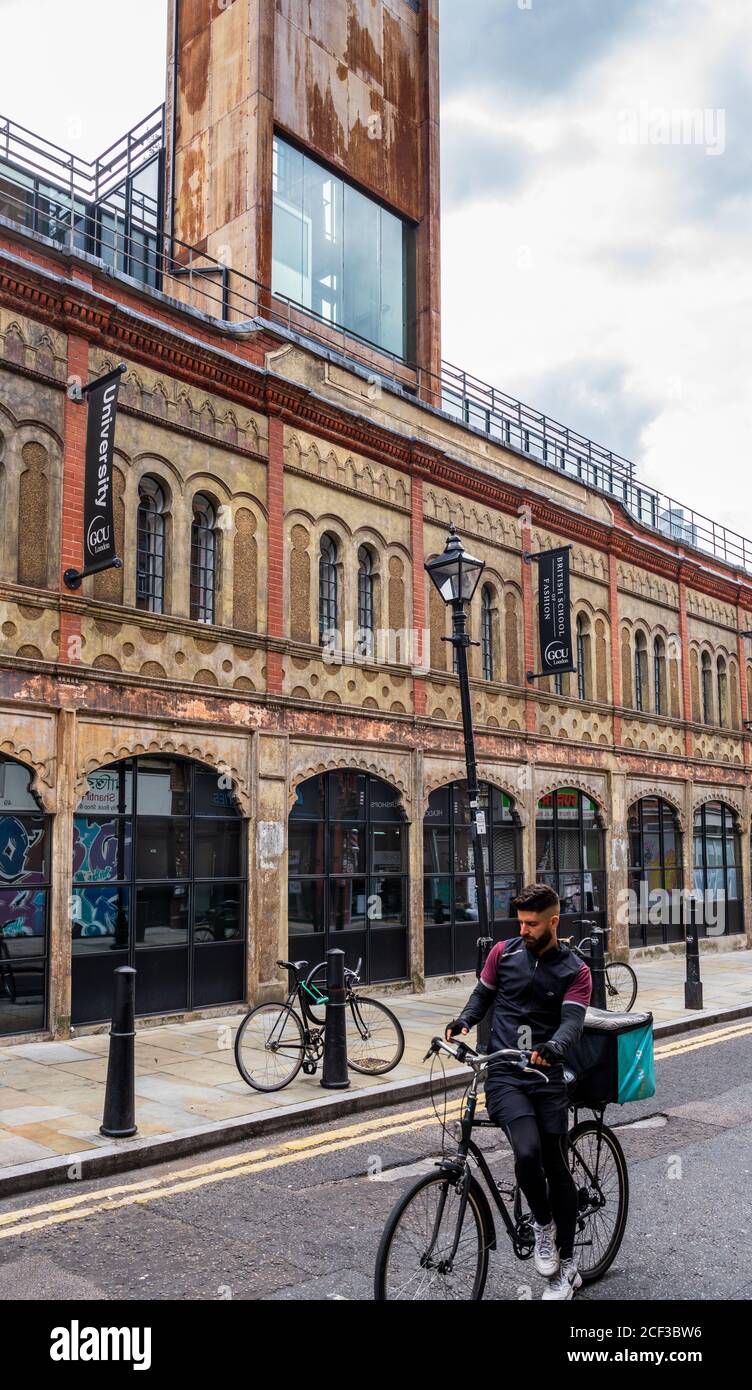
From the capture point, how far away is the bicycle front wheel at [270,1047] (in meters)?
9.75

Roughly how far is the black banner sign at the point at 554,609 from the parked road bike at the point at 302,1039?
11.1 meters

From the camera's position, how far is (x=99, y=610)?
13.2 meters

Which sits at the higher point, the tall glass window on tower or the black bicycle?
the tall glass window on tower

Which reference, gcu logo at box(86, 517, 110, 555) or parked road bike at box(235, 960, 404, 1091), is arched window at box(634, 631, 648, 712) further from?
parked road bike at box(235, 960, 404, 1091)

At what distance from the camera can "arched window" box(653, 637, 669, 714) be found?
84.2 ft

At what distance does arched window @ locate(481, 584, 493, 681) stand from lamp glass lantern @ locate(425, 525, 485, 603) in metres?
8.11

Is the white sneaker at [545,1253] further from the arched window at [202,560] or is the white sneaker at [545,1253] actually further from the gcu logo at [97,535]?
the arched window at [202,560]

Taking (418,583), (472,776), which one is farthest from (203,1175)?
(418,583)

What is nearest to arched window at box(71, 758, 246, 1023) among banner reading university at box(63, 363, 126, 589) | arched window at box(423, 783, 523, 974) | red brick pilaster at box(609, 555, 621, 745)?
banner reading university at box(63, 363, 126, 589)

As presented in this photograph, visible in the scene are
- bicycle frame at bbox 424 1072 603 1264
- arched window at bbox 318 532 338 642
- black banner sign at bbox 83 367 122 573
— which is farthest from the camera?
arched window at bbox 318 532 338 642

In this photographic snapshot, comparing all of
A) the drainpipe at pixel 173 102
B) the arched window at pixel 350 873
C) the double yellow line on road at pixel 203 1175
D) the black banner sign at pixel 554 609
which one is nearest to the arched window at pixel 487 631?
the black banner sign at pixel 554 609

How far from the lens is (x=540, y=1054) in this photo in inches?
188
